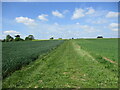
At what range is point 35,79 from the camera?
22.4ft

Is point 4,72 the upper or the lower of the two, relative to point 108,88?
upper

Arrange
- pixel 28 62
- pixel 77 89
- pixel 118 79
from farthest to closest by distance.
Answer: pixel 28 62
pixel 118 79
pixel 77 89

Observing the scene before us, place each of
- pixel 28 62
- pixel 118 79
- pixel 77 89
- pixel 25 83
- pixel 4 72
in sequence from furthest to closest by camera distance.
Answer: pixel 28 62, pixel 4 72, pixel 118 79, pixel 25 83, pixel 77 89

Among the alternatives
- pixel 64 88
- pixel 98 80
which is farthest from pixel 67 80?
pixel 98 80

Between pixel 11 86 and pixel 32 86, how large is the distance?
1043 mm

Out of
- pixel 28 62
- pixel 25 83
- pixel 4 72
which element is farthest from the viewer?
pixel 28 62

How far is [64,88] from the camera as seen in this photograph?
5652mm

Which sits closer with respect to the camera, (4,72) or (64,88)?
(64,88)

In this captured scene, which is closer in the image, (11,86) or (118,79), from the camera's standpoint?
(11,86)

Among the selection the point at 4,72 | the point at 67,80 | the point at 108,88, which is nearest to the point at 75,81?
the point at 67,80

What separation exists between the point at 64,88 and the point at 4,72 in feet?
13.1

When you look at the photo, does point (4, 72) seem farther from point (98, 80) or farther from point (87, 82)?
point (98, 80)

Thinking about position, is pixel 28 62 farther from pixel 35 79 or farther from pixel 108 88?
pixel 108 88

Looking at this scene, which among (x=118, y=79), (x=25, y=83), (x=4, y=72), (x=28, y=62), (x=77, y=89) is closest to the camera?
(x=77, y=89)
